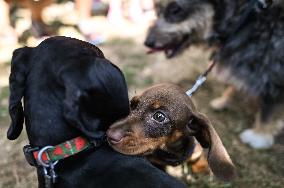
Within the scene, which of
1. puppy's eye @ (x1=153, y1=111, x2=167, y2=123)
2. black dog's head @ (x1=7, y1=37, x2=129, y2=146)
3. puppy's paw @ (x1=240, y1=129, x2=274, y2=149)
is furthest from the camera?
puppy's paw @ (x1=240, y1=129, x2=274, y2=149)

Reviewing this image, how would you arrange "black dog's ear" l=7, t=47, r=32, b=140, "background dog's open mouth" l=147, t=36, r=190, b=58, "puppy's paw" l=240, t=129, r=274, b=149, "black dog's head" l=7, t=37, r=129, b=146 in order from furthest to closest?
"background dog's open mouth" l=147, t=36, r=190, b=58 → "puppy's paw" l=240, t=129, r=274, b=149 → "black dog's ear" l=7, t=47, r=32, b=140 → "black dog's head" l=7, t=37, r=129, b=146

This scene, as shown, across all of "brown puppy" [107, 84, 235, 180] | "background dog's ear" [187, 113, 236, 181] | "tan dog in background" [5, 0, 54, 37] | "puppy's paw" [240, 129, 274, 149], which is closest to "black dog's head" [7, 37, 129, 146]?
"brown puppy" [107, 84, 235, 180]

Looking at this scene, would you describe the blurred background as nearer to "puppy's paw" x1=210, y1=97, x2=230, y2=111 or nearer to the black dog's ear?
"puppy's paw" x1=210, y1=97, x2=230, y2=111

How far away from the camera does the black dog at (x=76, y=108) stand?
1.92 meters

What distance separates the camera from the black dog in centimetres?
192

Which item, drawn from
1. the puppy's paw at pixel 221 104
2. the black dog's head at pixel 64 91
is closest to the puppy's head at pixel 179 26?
the puppy's paw at pixel 221 104

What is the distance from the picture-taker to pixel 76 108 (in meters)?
1.88

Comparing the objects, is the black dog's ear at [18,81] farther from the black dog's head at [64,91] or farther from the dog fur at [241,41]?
the dog fur at [241,41]

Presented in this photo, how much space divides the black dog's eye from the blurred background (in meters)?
0.44

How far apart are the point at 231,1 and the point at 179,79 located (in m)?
1.35

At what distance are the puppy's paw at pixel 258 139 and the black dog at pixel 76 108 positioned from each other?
1.86 meters

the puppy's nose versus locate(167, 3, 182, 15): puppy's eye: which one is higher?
locate(167, 3, 182, 15): puppy's eye

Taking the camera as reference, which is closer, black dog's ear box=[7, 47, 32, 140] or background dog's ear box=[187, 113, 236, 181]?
black dog's ear box=[7, 47, 32, 140]

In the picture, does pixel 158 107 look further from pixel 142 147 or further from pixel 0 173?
pixel 0 173
